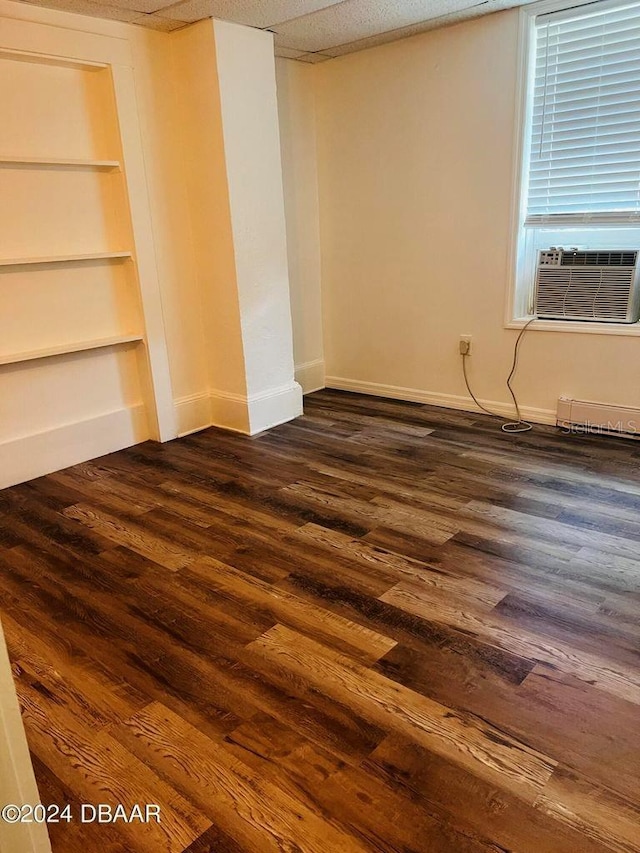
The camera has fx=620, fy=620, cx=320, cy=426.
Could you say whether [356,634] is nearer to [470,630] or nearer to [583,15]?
[470,630]

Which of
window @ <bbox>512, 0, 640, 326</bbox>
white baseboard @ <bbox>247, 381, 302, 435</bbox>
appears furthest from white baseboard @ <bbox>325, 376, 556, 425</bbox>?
window @ <bbox>512, 0, 640, 326</bbox>

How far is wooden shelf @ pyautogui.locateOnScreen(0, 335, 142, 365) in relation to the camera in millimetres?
3057

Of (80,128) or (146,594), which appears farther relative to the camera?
(80,128)

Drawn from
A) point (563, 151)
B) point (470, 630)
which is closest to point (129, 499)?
point (470, 630)

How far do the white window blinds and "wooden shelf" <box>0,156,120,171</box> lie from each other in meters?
2.32

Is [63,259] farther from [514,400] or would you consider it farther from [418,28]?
[514,400]

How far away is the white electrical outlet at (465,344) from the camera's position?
13.0 feet

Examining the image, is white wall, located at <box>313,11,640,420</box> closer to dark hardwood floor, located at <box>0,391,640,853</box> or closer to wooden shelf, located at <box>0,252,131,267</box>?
dark hardwood floor, located at <box>0,391,640,853</box>

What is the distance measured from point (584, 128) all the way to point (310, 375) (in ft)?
7.73

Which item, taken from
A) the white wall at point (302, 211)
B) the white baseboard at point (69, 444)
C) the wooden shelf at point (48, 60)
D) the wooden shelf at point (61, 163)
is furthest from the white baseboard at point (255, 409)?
the wooden shelf at point (48, 60)

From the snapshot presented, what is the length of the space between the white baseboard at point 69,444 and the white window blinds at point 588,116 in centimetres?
270

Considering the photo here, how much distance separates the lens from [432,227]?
3938mm

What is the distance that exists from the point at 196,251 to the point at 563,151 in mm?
2144

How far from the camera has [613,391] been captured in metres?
3.47
